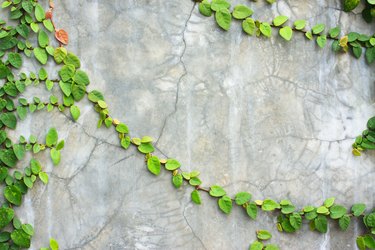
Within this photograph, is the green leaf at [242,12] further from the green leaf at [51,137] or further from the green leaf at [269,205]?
the green leaf at [51,137]

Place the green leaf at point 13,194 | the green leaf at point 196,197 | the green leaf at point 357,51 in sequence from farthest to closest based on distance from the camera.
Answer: the green leaf at point 357,51, the green leaf at point 196,197, the green leaf at point 13,194

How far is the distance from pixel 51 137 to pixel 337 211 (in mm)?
1237

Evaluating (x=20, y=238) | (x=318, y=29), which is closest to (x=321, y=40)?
(x=318, y=29)

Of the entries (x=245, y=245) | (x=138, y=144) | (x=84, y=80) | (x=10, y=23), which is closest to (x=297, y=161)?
(x=245, y=245)

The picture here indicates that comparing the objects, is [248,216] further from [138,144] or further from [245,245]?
[138,144]

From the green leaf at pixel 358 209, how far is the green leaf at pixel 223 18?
943 mm

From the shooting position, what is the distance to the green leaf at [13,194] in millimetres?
2309

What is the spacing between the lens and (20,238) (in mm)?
2322

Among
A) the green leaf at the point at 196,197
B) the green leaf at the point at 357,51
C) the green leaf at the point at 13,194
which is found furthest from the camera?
the green leaf at the point at 357,51

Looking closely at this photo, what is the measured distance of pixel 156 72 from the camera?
242cm

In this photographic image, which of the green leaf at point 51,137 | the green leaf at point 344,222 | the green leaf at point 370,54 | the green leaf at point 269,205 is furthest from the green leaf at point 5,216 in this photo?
the green leaf at point 370,54

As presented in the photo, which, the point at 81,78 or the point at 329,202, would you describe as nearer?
the point at 81,78

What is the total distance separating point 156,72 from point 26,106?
1.79 feet

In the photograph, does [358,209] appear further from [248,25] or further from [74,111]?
[74,111]
